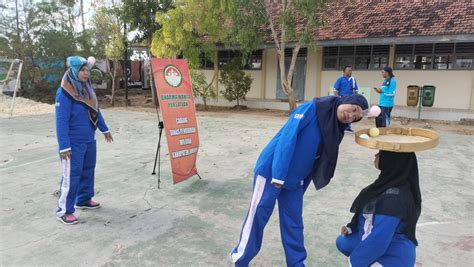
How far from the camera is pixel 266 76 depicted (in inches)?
706

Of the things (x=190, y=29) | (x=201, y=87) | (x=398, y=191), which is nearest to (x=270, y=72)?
(x=201, y=87)

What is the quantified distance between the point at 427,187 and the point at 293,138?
3707 mm

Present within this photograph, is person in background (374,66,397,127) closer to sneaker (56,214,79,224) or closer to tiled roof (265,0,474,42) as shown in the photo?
tiled roof (265,0,474,42)

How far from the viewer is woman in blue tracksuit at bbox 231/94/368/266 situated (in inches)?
104

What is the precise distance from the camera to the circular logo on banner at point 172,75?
5340 millimetres

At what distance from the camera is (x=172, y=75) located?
5.43m

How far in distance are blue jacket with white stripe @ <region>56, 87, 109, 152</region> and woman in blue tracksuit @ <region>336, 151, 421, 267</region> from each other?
9.71 feet

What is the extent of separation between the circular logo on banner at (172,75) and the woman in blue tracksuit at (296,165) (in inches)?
110

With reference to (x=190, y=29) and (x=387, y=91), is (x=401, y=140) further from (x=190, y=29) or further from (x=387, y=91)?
(x=190, y=29)

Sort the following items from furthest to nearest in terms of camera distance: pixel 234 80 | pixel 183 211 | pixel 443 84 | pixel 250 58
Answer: pixel 250 58, pixel 234 80, pixel 443 84, pixel 183 211

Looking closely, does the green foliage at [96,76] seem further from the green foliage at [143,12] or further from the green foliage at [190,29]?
the green foliage at [190,29]

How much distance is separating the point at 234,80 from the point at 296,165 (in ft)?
45.6

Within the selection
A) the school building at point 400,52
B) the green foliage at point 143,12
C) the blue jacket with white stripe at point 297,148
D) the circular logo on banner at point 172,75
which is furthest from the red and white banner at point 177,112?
the green foliage at point 143,12

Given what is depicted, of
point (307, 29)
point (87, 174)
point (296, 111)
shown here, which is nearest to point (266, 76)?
point (307, 29)
